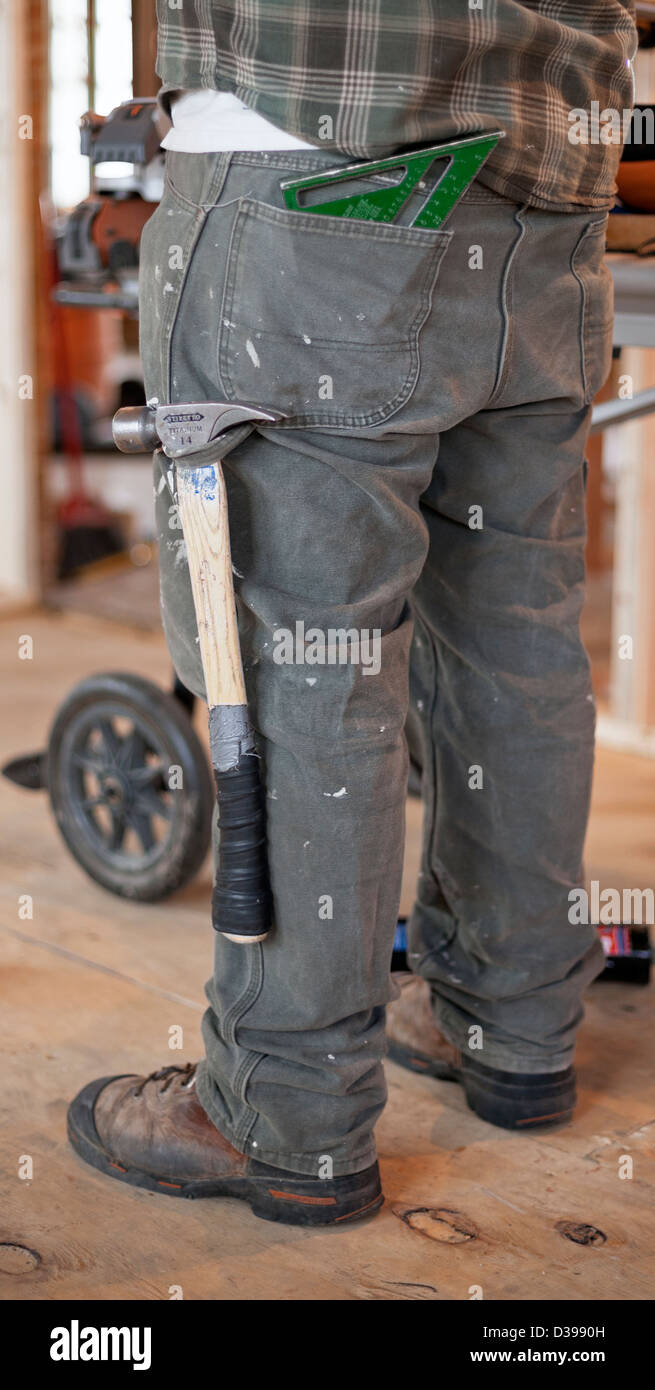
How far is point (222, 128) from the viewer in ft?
3.25

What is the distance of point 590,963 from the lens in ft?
4.35

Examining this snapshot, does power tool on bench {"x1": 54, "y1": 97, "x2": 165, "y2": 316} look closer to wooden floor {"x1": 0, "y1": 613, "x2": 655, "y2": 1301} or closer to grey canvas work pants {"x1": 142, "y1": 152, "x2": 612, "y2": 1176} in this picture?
grey canvas work pants {"x1": 142, "y1": 152, "x2": 612, "y2": 1176}

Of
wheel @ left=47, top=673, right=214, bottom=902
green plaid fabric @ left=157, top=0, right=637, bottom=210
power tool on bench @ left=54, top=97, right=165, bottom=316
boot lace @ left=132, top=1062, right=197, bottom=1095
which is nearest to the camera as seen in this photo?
green plaid fabric @ left=157, top=0, right=637, bottom=210

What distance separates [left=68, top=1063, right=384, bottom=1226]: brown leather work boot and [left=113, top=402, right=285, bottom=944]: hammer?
8.5 inches

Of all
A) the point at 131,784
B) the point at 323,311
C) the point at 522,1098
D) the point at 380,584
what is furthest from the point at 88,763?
the point at 323,311

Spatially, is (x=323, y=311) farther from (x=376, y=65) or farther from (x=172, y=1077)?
(x=172, y=1077)

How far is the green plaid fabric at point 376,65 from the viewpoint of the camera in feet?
3.14

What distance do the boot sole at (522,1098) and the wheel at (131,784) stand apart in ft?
1.73

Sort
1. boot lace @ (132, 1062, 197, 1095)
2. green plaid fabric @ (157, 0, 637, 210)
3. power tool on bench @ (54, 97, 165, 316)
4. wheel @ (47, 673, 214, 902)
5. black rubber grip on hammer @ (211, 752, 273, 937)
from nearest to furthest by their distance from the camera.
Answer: green plaid fabric @ (157, 0, 637, 210)
black rubber grip on hammer @ (211, 752, 273, 937)
boot lace @ (132, 1062, 197, 1095)
power tool on bench @ (54, 97, 165, 316)
wheel @ (47, 673, 214, 902)

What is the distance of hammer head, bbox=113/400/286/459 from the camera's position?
992mm

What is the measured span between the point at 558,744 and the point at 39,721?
144cm

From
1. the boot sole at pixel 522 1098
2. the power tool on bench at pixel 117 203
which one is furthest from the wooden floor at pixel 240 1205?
the power tool on bench at pixel 117 203

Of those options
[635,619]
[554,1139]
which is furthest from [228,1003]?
[635,619]

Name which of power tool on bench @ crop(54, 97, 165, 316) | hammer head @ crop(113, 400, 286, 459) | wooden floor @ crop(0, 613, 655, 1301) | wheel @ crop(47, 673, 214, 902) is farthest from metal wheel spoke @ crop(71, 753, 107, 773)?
hammer head @ crop(113, 400, 286, 459)
